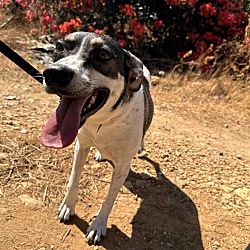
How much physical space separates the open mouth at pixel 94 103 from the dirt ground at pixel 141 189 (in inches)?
46.6

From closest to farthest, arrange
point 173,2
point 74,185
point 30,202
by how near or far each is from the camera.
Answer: point 74,185 < point 30,202 < point 173,2

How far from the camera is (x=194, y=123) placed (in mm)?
5312

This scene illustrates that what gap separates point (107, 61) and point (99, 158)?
168 centimetres

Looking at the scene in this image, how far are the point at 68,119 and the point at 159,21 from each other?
563 cm

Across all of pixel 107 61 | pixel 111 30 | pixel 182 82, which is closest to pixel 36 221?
pixel 107 61

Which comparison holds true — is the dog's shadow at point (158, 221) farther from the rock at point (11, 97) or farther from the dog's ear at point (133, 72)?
the rock at point (11, 97)

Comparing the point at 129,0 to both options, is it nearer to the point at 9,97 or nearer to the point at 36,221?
the point at 9,97

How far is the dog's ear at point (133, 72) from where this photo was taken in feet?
7.82

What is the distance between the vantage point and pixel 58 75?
193cm

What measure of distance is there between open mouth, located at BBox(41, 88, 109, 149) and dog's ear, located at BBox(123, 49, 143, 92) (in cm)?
29

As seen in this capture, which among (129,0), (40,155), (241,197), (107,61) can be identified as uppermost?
(107,61)

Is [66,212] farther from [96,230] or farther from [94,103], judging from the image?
[94,103]

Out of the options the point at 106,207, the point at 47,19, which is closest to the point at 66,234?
the point at 106,207

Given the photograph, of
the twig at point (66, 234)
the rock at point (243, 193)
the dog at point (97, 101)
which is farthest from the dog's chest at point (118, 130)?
the rock at point (243, 193)
